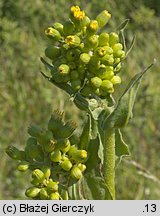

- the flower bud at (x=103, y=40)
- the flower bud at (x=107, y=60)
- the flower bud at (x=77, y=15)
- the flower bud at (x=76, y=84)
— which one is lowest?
the flower bud at (x=76, y=84)

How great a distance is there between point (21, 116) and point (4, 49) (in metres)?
0.81

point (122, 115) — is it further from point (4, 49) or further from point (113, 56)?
point (4, 49)

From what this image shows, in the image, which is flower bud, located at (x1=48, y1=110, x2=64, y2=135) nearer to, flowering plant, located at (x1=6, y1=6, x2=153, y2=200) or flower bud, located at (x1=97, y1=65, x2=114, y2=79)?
flowering plant, located at (x1=6, y1=6, x2=153, y2=200)

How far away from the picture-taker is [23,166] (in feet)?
6.64

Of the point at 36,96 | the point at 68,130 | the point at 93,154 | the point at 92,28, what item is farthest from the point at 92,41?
the point at 36,96

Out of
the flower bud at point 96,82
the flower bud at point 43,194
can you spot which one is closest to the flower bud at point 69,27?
the flower bud at point 96,82

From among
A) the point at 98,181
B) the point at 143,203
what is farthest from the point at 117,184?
the point at 98,181

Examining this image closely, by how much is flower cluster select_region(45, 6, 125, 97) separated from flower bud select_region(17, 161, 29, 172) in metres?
0.39

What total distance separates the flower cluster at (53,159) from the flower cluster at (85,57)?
7.7 inches

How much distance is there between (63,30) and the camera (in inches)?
82.3

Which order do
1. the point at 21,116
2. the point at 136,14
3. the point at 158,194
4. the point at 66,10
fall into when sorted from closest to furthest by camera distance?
the point at 158,194
the point at 21,116
the point at 66,10
the point at 136,14

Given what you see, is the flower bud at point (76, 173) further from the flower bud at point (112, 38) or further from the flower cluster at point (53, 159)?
the flower bud at point (112, 38)

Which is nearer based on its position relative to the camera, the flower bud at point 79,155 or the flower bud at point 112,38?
the flower bud at point 79,155

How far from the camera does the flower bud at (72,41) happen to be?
1952 millimetres
